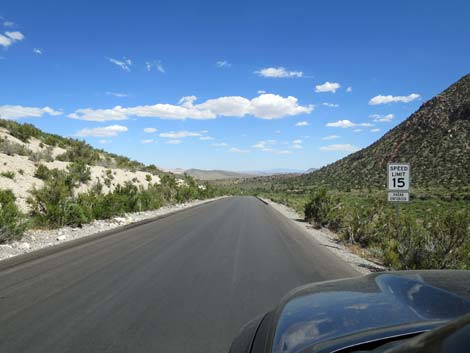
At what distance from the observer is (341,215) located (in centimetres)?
2080

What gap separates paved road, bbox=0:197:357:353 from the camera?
15.0 ft

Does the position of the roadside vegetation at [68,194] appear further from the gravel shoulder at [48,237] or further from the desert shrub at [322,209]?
the desert shrub at [322,209]

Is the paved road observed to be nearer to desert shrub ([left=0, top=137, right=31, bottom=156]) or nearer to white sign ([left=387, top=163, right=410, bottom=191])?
white sign ([left=387, top=163, right=410, bottom=191])

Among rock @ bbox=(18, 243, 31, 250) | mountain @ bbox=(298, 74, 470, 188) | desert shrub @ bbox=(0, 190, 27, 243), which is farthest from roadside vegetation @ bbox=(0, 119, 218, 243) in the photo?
mountain @ bbox=(298, 74, 470, 188)

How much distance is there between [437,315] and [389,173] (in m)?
9.81

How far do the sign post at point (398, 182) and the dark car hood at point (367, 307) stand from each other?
848 cm

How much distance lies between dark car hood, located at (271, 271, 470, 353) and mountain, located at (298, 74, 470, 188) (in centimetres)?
5726

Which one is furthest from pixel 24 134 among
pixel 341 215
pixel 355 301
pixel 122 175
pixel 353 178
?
pixel 353 178

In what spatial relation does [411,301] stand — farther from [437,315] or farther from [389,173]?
[389,173]

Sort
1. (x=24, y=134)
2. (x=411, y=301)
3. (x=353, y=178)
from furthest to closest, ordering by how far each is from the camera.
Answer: (x=353, y=178)
(x=24, y=134)
(x=411, y=301)

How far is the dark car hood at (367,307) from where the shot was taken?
2.39 m

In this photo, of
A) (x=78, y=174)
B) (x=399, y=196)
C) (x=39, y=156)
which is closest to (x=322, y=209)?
(x=399, y=196)

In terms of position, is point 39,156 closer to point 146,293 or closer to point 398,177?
point 146,293

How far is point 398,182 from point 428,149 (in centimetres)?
5881
